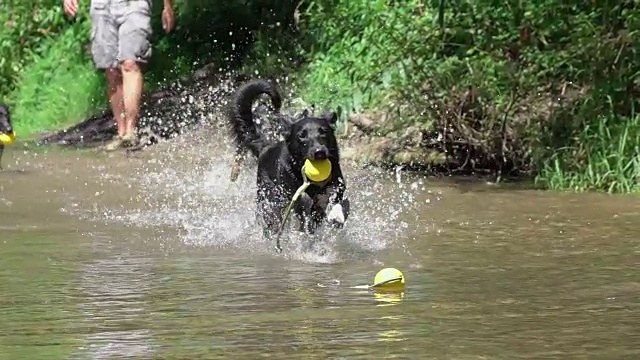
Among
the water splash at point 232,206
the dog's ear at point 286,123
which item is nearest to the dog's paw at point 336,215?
the water splash at point 232,206

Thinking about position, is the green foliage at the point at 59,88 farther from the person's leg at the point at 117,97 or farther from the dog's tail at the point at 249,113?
the dog's tail at the point at 249,113

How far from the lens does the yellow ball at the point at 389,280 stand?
4961 millimetres

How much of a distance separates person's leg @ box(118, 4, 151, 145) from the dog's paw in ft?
16.2

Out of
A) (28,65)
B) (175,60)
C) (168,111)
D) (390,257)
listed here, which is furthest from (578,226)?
(28,65)

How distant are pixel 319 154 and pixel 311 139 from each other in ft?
0.67

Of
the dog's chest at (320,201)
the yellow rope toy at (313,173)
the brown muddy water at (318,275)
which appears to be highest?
the yellow rope toy at (313,173)

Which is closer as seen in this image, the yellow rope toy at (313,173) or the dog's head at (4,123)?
the yellow rope toy at (313,173)

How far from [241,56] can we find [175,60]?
2.97ft

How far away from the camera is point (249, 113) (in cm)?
757

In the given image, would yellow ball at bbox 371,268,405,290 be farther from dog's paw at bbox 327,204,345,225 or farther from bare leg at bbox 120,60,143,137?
bare leg at bbox 120,60,143,137

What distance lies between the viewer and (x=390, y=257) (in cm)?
589

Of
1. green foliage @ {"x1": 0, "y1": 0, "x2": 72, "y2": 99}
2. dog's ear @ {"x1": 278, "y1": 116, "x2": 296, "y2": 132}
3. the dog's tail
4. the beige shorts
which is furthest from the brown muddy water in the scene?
green foliage @ {"x1": 0, "y1": 0, "x2": 72, "y2": 99}

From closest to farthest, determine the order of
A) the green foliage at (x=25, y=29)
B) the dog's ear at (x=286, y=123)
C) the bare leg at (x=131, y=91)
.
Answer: the dog's ear at (x=286, y=123), the bare leg at (x=131, y=91), the green foliage at (x=25, y=29)

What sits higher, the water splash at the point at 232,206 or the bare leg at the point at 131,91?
the bare leg at the point at 131,91
